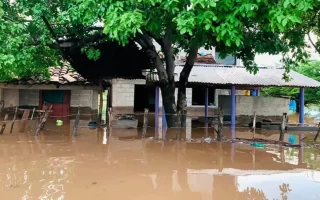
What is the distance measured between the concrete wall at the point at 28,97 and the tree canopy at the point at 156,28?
315cm

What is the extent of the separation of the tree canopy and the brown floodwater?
2604mm

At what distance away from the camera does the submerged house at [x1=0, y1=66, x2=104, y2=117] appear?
17453 millimetres

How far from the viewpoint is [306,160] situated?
29.0 feet

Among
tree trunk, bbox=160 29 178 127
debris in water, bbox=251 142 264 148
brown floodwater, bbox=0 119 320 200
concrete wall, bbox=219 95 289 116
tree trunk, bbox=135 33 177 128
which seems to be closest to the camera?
brown floodwater, bbox=0 119 320 200

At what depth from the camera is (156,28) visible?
21.7ft

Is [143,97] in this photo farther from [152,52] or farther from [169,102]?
[152,52]

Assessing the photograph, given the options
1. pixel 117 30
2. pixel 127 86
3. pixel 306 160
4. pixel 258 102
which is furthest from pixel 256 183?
pixel 127 86

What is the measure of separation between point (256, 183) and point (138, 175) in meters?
2.38

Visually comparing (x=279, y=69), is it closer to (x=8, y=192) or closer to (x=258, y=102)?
(x=258, y=102)

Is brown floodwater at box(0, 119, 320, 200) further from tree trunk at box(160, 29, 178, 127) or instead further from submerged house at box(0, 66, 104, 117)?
submerged house at box(0, 66, 104, 117)

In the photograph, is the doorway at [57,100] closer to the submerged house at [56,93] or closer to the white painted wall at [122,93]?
the submerged house at [56,93]

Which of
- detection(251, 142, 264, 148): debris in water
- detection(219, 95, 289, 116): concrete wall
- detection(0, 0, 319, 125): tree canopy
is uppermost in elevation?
detection(0, 0, 319, 125): tree canopy

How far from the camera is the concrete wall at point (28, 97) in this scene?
19359 mm

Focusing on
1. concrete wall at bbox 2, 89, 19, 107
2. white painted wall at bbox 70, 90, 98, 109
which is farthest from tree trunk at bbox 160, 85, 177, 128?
concrete wall at bbox 2, 89, 19, 107
